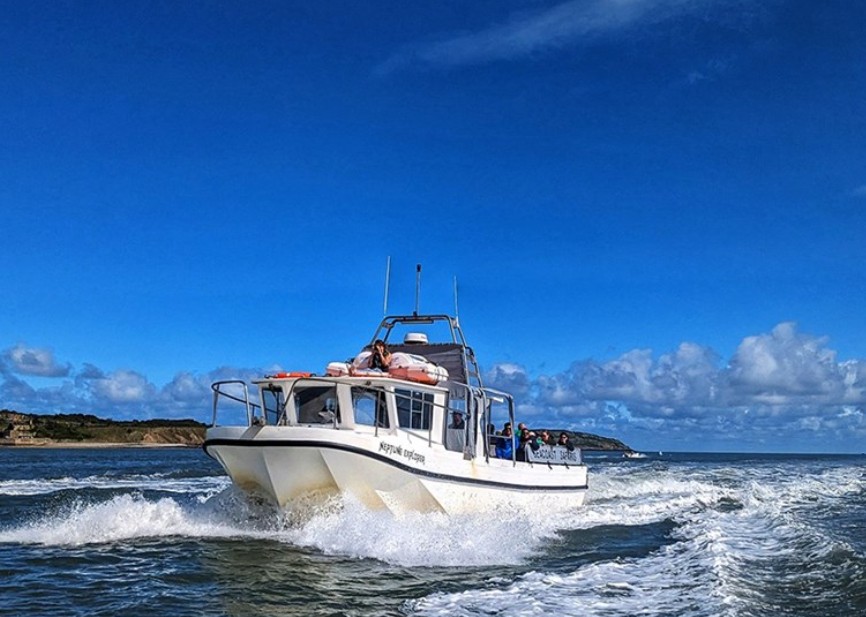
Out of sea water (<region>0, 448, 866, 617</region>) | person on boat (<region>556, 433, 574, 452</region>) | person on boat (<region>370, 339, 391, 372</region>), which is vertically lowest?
sea water (<region>0, 448, 866, 617</region>)

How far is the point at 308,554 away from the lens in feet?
47.2

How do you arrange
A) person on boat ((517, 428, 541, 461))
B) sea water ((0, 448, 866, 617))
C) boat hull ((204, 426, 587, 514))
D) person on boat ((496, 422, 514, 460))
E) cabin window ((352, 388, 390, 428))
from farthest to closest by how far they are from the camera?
person on boat ((517, 428, 541, 461)) → person on boat ((496, 422, 514, 460)) → cabin window ((352, 388, 390, 428)) → boat hull ((204, 426, 587, 514)) → sea water ((0, 448, 866, 617))

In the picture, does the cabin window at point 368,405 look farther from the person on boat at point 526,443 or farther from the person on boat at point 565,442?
the person on boat at point 565,442

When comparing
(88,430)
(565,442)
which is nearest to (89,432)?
(88,430)

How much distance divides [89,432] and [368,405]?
4529 inches

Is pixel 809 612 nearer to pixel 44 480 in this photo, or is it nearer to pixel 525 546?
pixel 525 546

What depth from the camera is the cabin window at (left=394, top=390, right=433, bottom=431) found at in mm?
17372

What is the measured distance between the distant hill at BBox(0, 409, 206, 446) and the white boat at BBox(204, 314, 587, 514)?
104m

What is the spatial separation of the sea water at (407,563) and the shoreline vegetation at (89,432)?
93719 millimetres

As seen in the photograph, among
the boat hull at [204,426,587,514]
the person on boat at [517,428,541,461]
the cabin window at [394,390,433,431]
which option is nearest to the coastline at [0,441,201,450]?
the person on boat at [517,428,541,461]

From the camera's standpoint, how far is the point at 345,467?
1564 centimetres

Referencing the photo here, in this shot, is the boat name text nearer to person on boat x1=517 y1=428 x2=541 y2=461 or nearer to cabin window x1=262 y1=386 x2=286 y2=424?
cabin window x1=262 y1=386 x2=286 y2=424

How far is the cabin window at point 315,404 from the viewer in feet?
56.0

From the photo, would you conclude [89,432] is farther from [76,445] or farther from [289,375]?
[289,375]
